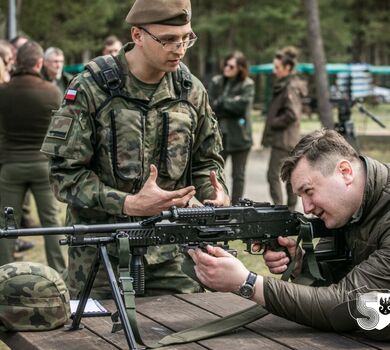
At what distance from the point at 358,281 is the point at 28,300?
4.12ft

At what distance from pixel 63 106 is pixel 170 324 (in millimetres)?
1194

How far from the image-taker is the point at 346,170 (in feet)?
11.7

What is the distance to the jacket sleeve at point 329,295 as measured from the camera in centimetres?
345

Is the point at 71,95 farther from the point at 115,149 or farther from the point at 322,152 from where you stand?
the point at 322,152

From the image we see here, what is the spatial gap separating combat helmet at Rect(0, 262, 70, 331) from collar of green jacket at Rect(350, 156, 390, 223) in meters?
1.21

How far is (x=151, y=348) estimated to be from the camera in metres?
3.38

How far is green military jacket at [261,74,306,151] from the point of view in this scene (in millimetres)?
11039

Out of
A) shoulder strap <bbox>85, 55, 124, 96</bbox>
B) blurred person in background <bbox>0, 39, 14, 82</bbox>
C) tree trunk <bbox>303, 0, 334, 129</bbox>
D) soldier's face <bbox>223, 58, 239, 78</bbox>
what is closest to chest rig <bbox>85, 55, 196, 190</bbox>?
shoulder strap <bbox>85, 55, 124, 96</bbox>

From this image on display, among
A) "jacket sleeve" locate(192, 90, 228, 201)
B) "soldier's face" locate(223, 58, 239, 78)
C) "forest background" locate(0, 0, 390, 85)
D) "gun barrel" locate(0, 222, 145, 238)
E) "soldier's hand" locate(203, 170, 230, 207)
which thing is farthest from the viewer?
"forest background" locate(0, 0, 390, 85)

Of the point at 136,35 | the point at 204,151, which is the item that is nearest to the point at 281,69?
the point at 204,151

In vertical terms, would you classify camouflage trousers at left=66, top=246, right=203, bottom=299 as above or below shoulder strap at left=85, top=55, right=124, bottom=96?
below

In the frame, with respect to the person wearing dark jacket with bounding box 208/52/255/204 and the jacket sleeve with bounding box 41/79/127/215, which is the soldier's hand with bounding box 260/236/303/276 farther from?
the person wearing dark jacket with bounding box 208/52/255/204

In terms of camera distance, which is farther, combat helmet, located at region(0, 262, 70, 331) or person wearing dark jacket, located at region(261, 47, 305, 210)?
person wearing dark jacket, located at region(261, 47, 305, 210)

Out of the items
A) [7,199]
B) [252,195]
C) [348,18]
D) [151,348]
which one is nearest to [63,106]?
[151,348]
